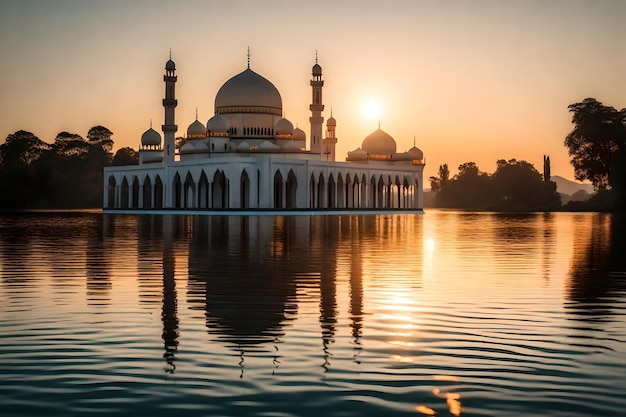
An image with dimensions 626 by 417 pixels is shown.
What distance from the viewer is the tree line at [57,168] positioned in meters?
104

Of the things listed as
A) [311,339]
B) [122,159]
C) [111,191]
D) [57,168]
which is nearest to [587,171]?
[111,191]

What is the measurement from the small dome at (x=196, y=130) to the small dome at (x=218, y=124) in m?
1.72

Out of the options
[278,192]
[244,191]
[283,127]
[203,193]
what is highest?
[283,127]

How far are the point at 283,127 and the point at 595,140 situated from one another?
113 feet

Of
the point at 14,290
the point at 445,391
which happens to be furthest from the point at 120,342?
the point at 14,290

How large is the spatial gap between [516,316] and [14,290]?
306 inches

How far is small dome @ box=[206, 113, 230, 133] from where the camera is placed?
84000mm

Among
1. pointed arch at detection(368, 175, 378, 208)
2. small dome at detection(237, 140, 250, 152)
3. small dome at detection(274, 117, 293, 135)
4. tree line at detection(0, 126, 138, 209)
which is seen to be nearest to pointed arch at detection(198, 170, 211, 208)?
small dome at detection(237, 140, 250, 152)

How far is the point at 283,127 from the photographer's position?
86.0 metres

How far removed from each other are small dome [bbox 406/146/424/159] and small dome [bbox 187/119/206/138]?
2513 cm

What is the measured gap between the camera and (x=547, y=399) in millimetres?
6477

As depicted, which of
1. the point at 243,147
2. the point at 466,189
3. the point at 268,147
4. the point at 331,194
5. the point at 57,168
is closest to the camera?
the point at 268,147

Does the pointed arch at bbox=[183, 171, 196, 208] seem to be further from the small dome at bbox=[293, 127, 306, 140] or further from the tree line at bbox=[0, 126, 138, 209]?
the tree line at bbox=[0, 126, 138, 209]

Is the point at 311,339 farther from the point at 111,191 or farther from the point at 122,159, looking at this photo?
the point at 122,159
